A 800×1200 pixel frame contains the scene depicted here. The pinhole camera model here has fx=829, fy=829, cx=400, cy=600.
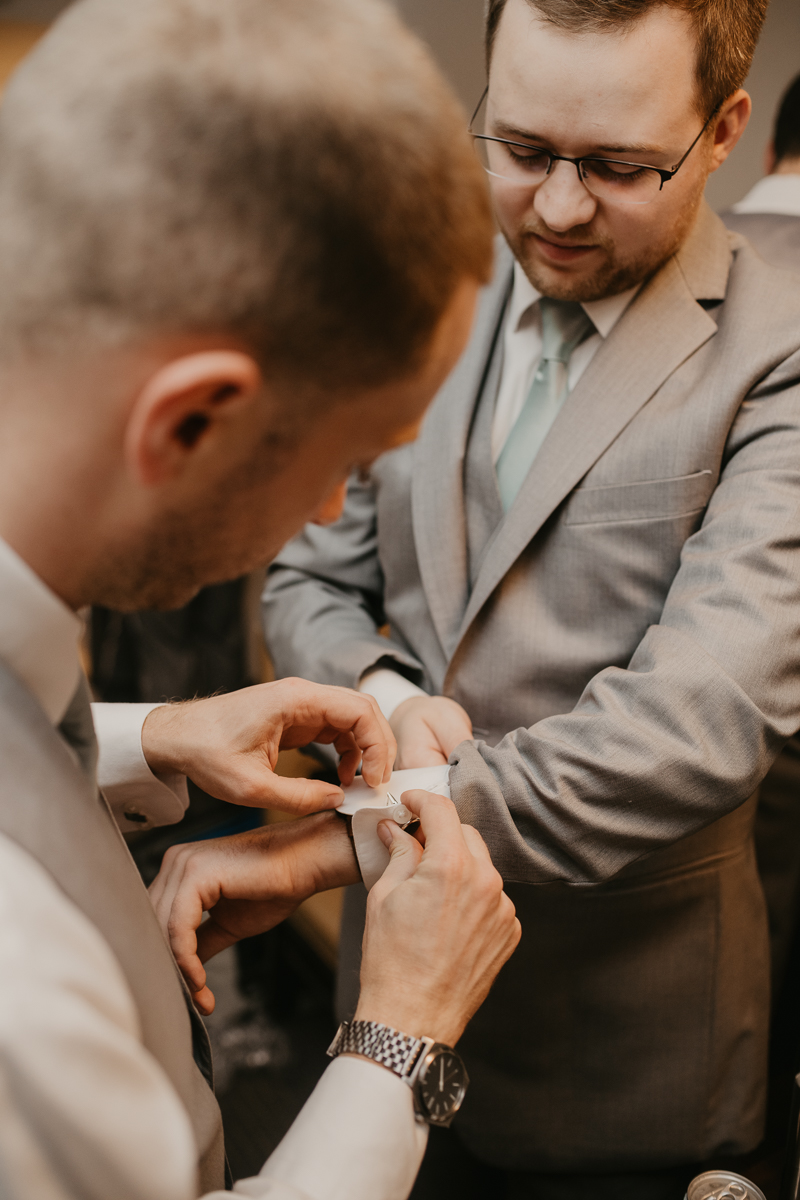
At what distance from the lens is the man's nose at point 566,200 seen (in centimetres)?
97

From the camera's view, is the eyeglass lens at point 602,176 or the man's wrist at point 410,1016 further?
the eyeglass lens at point 602,176

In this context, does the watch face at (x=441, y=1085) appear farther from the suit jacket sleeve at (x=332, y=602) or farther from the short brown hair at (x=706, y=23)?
the short brown hair at (x=706, y=23)

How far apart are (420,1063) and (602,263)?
90 centimetres

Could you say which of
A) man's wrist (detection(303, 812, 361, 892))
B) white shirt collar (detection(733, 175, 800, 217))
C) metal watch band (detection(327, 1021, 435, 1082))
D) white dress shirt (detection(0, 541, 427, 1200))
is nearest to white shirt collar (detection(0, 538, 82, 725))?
white dress shirt (detection(0, 541, 427, 1200))

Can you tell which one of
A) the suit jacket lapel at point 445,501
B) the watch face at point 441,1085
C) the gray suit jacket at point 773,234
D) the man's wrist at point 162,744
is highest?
the gray suit jacket at point 773,234

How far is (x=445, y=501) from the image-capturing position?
114 centimetres

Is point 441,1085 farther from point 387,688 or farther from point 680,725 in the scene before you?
point 387,688

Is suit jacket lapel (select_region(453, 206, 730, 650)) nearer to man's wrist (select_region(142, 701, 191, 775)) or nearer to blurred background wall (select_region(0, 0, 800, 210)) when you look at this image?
man's wrist (select_region(142, 701, 191, 775))

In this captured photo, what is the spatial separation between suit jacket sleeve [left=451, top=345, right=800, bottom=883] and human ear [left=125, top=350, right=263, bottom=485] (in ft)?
1.91

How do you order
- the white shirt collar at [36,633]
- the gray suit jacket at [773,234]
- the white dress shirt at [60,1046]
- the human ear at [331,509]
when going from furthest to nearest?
the gray suit jacket at [773,234] → the human ear at [331,509] → the white shirt collar at [36,633] → the white dress shirt at [60,1046]

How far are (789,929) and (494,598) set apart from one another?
146 cm

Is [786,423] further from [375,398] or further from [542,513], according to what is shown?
[375,398]

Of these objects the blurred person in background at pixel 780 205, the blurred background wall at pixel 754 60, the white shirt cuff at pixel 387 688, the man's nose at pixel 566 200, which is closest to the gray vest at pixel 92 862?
the white shirt cuff at pixel 387 688

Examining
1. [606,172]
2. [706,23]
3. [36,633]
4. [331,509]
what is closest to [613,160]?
[606,172]
